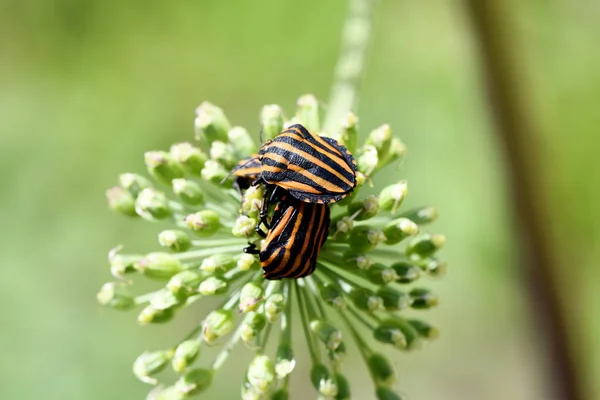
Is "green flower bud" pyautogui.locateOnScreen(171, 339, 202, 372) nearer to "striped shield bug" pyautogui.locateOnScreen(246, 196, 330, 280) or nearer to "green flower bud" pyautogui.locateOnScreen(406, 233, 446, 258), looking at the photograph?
"striped shield bug" pyautogui.locateOnScreen(246, 196, 330, 280)

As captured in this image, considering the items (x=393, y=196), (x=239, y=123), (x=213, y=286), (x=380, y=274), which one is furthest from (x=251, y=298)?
(x=239, y=123)

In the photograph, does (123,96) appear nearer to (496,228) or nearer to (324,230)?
(496,228)

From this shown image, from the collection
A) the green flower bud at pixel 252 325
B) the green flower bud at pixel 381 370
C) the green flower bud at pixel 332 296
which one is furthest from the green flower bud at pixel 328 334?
the green flower bud at pixel 381 370

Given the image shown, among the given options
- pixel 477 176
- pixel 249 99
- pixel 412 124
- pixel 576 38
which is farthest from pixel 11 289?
pixel 576 38

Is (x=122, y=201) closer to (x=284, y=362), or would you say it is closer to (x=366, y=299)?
(x=284, y=362)

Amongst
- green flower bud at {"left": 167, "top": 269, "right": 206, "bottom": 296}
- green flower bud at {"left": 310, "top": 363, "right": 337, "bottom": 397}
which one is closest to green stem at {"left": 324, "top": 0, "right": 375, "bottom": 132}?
green flower bud at {"left": 167, "top": 269, "right": 206, "bottom": 296}
